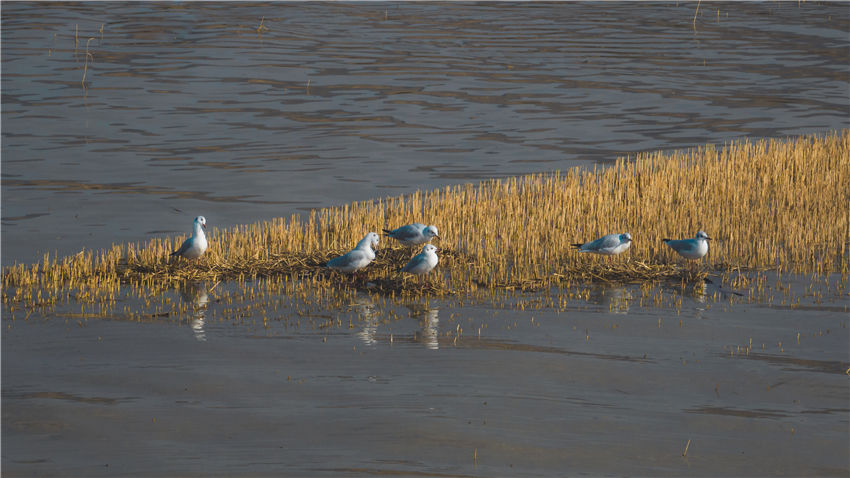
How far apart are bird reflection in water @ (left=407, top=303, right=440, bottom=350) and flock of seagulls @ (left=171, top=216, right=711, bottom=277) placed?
494 mm

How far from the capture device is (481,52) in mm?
43719

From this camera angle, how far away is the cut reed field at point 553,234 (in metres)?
12.2

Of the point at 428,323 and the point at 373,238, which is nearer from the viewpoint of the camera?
the point at 428,323

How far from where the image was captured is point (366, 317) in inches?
418

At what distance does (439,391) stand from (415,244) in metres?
4.52

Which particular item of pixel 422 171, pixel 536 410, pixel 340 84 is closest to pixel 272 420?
pixel 536 410

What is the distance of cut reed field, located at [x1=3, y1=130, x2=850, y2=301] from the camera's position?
12.2 m

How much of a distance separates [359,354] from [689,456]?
336cm

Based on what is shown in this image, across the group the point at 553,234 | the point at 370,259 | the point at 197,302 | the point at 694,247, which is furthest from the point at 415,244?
the point at 694,247

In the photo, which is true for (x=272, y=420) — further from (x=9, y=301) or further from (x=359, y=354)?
(x=9, y=301)

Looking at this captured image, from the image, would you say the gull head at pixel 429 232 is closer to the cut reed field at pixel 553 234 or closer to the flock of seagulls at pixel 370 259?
the flock of seagulls at pixel 370 259

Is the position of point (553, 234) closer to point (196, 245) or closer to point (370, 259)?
point (370, 259)

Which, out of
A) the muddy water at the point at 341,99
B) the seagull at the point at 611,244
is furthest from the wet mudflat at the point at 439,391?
the muddy water at the point at 341,99

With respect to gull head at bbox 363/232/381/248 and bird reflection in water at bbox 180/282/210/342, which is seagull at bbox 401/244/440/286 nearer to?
gull head at bbox 363/232/381/248
